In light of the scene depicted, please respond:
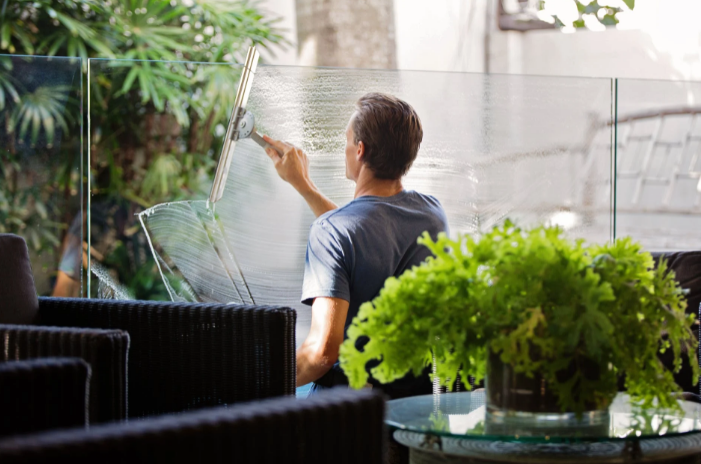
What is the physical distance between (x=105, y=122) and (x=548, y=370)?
2.41 metres

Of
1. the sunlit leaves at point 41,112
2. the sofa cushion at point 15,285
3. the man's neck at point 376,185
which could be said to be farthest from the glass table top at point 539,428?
the sunlit leaves at point 41,112

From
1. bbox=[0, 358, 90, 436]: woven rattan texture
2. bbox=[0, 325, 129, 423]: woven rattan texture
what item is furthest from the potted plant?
bbox=[0, 325, 129, 423]: woven rattan texture

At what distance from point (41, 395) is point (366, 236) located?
846mm

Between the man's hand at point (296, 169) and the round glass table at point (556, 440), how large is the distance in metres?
1.45

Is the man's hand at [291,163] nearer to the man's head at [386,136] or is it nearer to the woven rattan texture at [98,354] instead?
the man's head at [386,136]

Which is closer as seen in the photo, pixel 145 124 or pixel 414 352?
pixel 414 352

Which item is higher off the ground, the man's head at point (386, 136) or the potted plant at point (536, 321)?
the man's head at point (386, 136)

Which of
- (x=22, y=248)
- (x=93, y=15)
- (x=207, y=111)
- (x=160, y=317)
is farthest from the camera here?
(x=93, y=15)

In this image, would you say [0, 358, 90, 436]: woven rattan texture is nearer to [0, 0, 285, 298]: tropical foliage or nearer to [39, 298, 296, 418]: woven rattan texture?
[39, 298, 296, 418]: woven rattan texture

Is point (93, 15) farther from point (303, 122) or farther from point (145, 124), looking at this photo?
point (303, 122)

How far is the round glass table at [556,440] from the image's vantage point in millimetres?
1070

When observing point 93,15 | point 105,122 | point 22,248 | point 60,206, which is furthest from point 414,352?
point 93,15

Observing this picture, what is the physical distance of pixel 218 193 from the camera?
271 cm

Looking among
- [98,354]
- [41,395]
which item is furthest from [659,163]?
[41,395]
